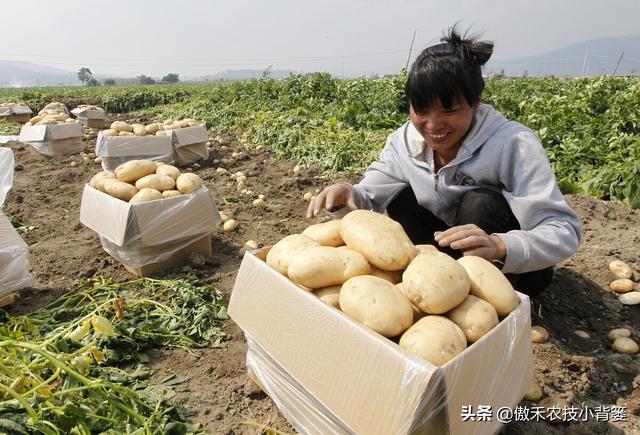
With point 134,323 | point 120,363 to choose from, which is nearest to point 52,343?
point 120,363

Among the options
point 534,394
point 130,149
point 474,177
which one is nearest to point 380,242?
point 474,177

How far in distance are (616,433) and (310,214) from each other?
5.08ft

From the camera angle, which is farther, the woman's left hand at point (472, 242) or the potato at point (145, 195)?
the potato at point (145, 195)

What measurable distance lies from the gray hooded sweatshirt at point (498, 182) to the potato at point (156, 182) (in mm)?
1544

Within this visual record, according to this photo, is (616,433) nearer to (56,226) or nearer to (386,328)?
(386,328)

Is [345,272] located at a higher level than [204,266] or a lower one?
higher

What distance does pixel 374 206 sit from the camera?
250 centimetres

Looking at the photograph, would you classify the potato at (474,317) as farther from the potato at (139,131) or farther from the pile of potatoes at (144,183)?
the potato at (139,131)

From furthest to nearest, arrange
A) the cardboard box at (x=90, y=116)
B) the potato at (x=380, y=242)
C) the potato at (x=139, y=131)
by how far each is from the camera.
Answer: the cardboard box at (x=90, y=116) < the potato at (x=139, y=131) < the potato at (x=380, y=242)

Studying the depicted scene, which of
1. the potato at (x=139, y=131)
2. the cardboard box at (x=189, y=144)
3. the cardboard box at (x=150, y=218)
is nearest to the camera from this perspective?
the cardboard box at (x=150, y=218)

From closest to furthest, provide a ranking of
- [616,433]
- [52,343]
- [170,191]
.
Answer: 1. [616,433]
2. [52,343]
3. [170,191]

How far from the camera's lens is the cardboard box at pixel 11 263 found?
2504 mm

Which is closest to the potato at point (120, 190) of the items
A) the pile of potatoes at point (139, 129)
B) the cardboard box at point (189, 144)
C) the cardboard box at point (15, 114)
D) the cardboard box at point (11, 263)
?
the cardboard box at point (11, 263)

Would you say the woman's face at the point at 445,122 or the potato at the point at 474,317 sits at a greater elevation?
the woman's face at the point at 445,122
